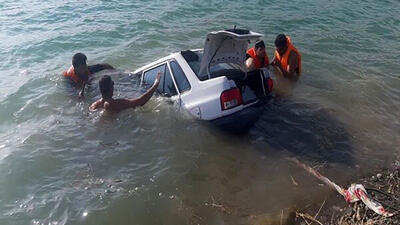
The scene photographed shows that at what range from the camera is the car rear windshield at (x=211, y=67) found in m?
6.39

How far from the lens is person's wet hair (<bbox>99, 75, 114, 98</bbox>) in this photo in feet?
21.8

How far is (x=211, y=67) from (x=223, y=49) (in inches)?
14.4

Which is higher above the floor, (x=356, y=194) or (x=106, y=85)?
(x=106, y=85)

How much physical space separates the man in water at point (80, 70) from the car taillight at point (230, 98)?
3453mm

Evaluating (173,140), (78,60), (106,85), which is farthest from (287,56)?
(78,60)

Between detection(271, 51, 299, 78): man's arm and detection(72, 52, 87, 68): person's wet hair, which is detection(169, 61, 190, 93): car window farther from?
detection(271, 51, 299, 78): man's arm

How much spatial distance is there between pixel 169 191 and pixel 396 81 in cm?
652

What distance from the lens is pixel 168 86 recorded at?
696 centimetres

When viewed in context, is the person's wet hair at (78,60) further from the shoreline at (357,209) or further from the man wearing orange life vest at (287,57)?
the shoreline at (357,209)

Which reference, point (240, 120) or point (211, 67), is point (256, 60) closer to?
point (211, 67)

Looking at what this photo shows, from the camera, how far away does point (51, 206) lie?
5160 millimetres

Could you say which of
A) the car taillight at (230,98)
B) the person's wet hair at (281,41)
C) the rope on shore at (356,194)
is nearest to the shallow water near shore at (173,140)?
the rope on shore at (356,194)

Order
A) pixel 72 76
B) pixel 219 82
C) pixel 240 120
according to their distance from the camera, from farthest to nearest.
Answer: pixel 72 76, pixel 240 120, pixel 219 82

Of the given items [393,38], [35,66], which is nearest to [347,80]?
[393,38]
